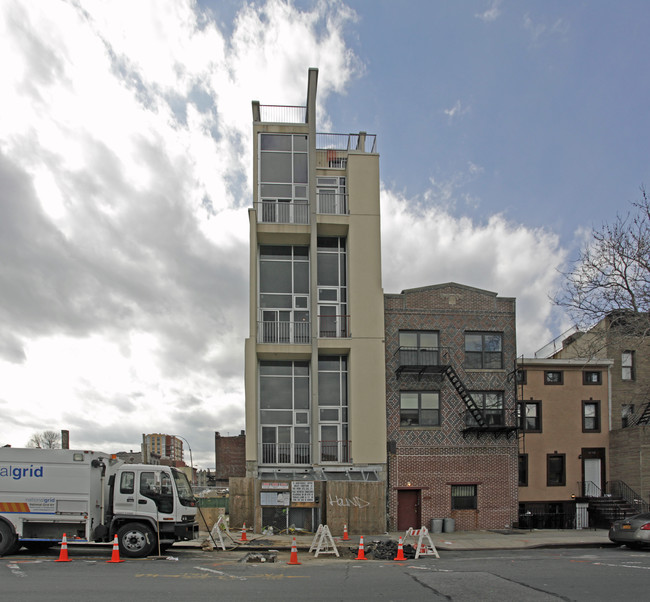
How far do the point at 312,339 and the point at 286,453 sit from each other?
4.90m

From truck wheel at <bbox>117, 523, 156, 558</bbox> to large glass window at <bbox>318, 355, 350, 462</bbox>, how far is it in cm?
1052

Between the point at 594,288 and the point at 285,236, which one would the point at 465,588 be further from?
the point at 285,236

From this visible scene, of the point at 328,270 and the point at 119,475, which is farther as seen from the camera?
the point at 328,270

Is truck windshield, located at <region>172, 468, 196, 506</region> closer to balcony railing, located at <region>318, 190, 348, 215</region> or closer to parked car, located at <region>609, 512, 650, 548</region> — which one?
parked car, located at <region>609, 512, 650, 548</region>

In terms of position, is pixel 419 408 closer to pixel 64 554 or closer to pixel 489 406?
pixel 489 406

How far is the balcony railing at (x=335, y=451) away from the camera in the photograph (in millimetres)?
27531

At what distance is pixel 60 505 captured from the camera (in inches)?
700

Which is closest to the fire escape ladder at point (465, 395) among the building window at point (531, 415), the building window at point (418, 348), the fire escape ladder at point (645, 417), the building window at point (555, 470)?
the building window at point (418, 348)

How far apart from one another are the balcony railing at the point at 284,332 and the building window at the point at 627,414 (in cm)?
1550

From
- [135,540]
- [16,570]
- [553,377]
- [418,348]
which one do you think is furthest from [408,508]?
[16,570]

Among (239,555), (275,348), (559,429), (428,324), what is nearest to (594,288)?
(428,324)

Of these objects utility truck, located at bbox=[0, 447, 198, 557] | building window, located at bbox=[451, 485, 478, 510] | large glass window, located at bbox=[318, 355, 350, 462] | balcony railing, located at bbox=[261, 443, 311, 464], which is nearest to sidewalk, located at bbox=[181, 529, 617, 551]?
building window, located at bbox=[451, 485, 478, 510]

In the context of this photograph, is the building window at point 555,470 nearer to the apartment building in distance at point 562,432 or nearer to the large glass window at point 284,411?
the apartment building in distance at point 562,432

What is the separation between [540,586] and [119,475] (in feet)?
37.2
